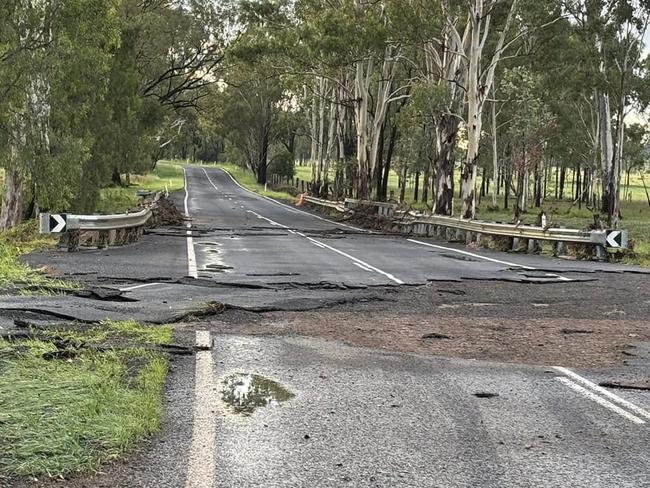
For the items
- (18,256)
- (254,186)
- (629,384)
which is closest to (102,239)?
(18,256)

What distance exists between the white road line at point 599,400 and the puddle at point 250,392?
8.08 feet

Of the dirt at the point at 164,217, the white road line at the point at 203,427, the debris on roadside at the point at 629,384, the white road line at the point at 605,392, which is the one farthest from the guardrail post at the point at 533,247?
the white road line at the point at 203,427

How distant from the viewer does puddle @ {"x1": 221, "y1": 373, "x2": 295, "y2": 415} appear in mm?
5541

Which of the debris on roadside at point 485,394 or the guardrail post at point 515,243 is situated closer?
the debris on roadside at point 485,394

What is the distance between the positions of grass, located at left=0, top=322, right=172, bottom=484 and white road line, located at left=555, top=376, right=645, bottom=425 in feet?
11.4

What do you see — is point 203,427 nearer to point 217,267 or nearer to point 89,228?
point 217,267

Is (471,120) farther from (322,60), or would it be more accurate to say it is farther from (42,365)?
(42,365)

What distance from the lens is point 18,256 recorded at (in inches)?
551

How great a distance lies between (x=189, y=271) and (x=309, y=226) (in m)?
17.6

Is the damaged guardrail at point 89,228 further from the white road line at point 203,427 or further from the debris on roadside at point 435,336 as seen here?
the debris on roadside at point 435,336

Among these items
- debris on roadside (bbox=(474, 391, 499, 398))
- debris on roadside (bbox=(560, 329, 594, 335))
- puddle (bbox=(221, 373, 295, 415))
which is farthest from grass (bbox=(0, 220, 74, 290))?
debris on roadside (bbox=(560, 329, 594, 335))

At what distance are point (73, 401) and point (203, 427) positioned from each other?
978 mm

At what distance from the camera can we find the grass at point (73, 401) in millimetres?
4254

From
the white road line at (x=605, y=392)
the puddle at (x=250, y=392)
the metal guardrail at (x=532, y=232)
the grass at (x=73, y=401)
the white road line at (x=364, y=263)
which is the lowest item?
the white road line at (x=364, y=263)
